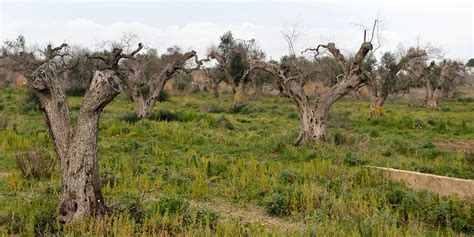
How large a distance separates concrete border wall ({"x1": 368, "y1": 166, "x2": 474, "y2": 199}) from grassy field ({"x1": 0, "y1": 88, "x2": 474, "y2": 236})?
1.61 feet

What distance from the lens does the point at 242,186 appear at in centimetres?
975

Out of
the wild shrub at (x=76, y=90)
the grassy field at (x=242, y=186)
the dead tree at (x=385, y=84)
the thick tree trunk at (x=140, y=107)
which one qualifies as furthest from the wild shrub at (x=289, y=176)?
the wild shrub at (x=76, y=90)

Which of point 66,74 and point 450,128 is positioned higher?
point 66,74

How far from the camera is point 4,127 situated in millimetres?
16391

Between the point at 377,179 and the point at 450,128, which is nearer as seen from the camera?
the point at 377,179

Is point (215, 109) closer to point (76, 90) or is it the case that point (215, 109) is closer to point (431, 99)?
point (76, 90)

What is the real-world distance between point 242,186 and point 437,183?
3829 millimetres

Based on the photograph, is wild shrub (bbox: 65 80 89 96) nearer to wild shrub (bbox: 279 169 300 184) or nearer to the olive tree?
wild shrub (bbox: 279 169 300 184)

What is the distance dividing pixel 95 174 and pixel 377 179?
19.4 ft

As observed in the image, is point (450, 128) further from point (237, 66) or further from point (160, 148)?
point (237, 66)

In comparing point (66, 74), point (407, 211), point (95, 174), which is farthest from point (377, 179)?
point (66, 74)

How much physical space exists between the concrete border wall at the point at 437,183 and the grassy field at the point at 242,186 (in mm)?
491

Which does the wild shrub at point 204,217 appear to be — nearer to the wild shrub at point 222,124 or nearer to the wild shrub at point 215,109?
the wild shrub at point 222,124

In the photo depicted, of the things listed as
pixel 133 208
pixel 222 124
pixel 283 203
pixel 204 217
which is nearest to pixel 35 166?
pixel 133 208
